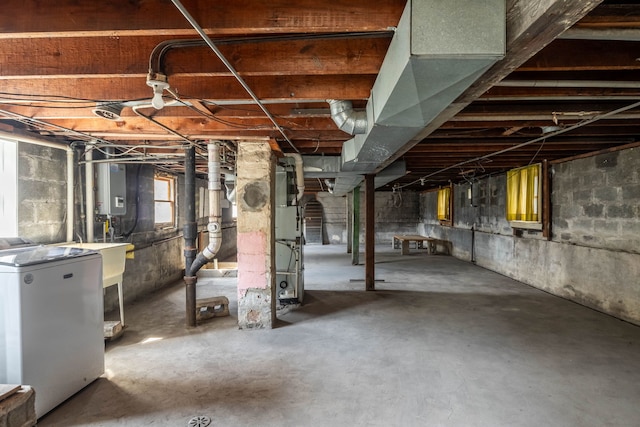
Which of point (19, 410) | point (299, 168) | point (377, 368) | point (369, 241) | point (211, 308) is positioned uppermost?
point (299, 168)

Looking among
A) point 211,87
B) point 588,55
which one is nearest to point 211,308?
point 211,87

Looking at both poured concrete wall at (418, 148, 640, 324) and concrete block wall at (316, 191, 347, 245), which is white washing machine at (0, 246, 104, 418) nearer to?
poured concrete wall at (418, 148, 640, 324)

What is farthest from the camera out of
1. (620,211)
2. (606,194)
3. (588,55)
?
(606,194)

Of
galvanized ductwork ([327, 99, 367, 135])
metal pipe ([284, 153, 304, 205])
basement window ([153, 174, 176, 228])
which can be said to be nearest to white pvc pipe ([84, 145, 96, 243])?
basement window ([153, 174, 176, 228])

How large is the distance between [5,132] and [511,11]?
3.60 meters

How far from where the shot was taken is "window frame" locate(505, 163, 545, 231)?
4.96m

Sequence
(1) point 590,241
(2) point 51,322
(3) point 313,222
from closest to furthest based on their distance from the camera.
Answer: (2) point 51,322
(1) point 590,241
(3) point 313,222

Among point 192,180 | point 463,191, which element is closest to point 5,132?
point 192,180

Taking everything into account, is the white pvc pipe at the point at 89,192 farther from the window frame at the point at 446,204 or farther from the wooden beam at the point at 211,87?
the window frame at the point at 446,204

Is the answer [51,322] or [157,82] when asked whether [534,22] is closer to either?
[157,82]

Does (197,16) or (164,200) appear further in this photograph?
(164,200)

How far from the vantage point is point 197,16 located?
140 cm

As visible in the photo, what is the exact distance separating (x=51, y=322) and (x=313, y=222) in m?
9.52

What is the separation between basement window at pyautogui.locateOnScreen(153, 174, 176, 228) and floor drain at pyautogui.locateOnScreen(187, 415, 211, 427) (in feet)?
12.9
